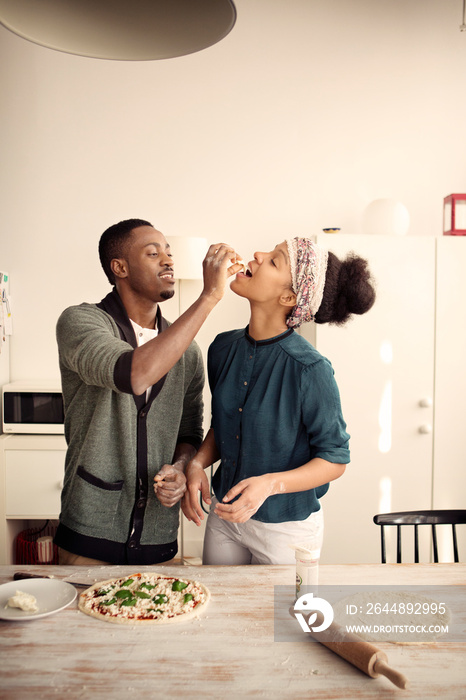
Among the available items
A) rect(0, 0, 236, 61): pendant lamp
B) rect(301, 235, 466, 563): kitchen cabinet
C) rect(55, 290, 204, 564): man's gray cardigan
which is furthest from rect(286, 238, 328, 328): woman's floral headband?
rect(301, 235, 466, 563): kitchen cabinet

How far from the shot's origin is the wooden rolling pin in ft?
3.31

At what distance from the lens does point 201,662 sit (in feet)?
3.60

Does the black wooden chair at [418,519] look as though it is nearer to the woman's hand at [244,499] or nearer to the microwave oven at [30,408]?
the woman's hand at [244,499]

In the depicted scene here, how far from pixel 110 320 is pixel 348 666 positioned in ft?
3.63

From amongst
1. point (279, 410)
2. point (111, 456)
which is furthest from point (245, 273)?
point (111, 456)

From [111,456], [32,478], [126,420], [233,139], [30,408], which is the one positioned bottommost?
[32,478]

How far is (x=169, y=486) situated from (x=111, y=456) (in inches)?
7.5

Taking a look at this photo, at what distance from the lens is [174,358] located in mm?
1445

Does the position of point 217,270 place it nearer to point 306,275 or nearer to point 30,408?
point 306,275

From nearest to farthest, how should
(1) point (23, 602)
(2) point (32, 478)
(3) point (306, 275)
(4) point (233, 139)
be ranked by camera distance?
(1) point (23, 602)
(3) point (306, 275)
(2) point (32, 478)
(4) point (233, 139)

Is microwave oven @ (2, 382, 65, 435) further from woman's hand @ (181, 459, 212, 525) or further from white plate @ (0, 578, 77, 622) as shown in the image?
white plate @ (0, 578, 77, 622)

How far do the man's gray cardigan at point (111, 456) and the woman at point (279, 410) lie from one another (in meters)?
0.13

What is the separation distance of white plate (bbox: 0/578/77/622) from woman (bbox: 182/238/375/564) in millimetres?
385

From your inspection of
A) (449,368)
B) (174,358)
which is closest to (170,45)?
(174,358)
